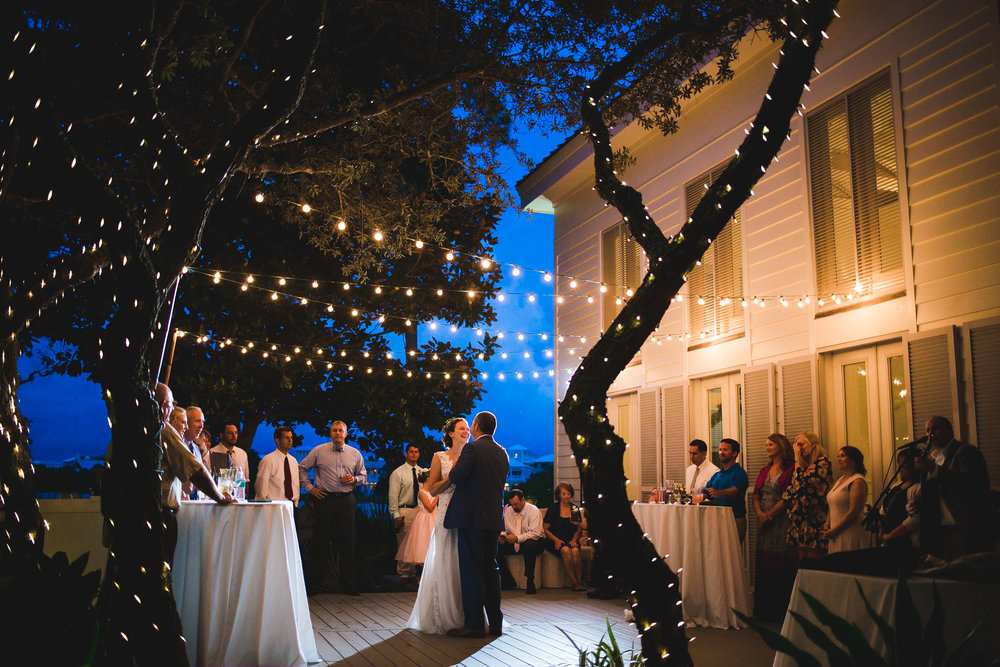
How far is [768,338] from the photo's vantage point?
827cm

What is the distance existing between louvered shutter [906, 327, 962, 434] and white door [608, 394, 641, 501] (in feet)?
14.8

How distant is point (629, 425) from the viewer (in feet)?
37.0

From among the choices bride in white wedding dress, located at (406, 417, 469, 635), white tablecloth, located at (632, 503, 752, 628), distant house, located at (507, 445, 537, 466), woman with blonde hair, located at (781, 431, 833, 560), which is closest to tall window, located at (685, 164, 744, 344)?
woman with blonde hair, located at (781, 431, 833, 560)

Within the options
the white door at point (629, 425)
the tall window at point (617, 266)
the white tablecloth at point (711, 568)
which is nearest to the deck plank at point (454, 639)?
the white tablecloth at point (711, 568)

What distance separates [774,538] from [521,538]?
3.19m

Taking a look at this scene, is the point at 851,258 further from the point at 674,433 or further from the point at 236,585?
the point at 236,585

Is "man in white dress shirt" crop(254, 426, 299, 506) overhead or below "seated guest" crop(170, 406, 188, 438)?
below

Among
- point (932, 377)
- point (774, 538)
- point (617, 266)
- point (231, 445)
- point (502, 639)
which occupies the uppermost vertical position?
point (617, 266)

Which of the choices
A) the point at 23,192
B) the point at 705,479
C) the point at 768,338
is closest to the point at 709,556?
the point at 705,479

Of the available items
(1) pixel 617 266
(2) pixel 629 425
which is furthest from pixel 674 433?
(1) pixel 617 266

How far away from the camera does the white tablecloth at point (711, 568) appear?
652 cm

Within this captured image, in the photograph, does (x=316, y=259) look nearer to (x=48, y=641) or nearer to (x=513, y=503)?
(x=513, y=503)

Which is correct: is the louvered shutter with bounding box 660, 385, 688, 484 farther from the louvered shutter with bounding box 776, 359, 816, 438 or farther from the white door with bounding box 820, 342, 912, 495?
the white door with bounding box 820, 342, 912, 495

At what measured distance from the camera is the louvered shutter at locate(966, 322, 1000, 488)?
5719 mm
